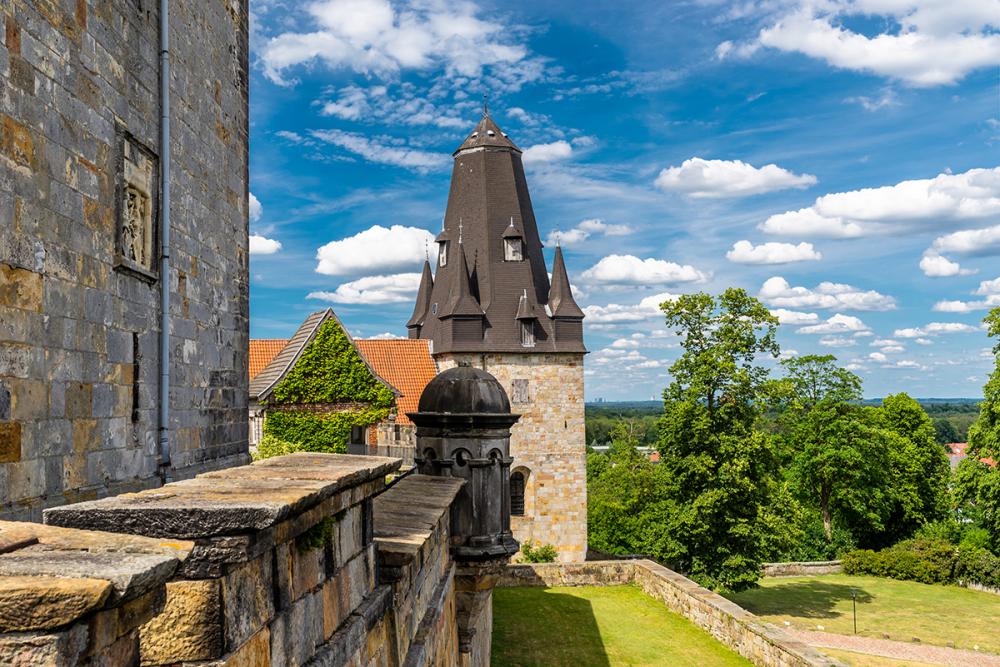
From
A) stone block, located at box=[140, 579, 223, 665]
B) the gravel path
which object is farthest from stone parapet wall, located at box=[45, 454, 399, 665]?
the gravel path

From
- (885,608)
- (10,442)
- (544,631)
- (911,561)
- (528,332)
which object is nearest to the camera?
Answer: (10,442)

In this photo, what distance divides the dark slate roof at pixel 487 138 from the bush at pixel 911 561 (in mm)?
23328

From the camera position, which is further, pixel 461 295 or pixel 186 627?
pixel 461 295

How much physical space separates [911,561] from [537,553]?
52.6ft

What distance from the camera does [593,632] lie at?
55.0 ft

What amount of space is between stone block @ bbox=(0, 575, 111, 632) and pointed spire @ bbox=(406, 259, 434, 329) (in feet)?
117

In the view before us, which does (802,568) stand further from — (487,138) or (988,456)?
(487,138)

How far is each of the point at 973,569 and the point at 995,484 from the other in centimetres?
653

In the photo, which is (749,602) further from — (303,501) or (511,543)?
(303,501)

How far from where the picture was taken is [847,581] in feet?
108

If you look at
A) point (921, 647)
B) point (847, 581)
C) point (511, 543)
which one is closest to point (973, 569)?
point (847, 581)

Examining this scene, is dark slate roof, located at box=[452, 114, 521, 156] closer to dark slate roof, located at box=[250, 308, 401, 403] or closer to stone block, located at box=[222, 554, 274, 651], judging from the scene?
dark slate roof, located at box=[250, 308, 401, 403]

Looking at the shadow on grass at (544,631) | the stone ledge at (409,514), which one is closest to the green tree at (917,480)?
the shadow on grass at (544,631)

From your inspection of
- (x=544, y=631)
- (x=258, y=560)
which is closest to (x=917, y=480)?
(x=544, y=631)
